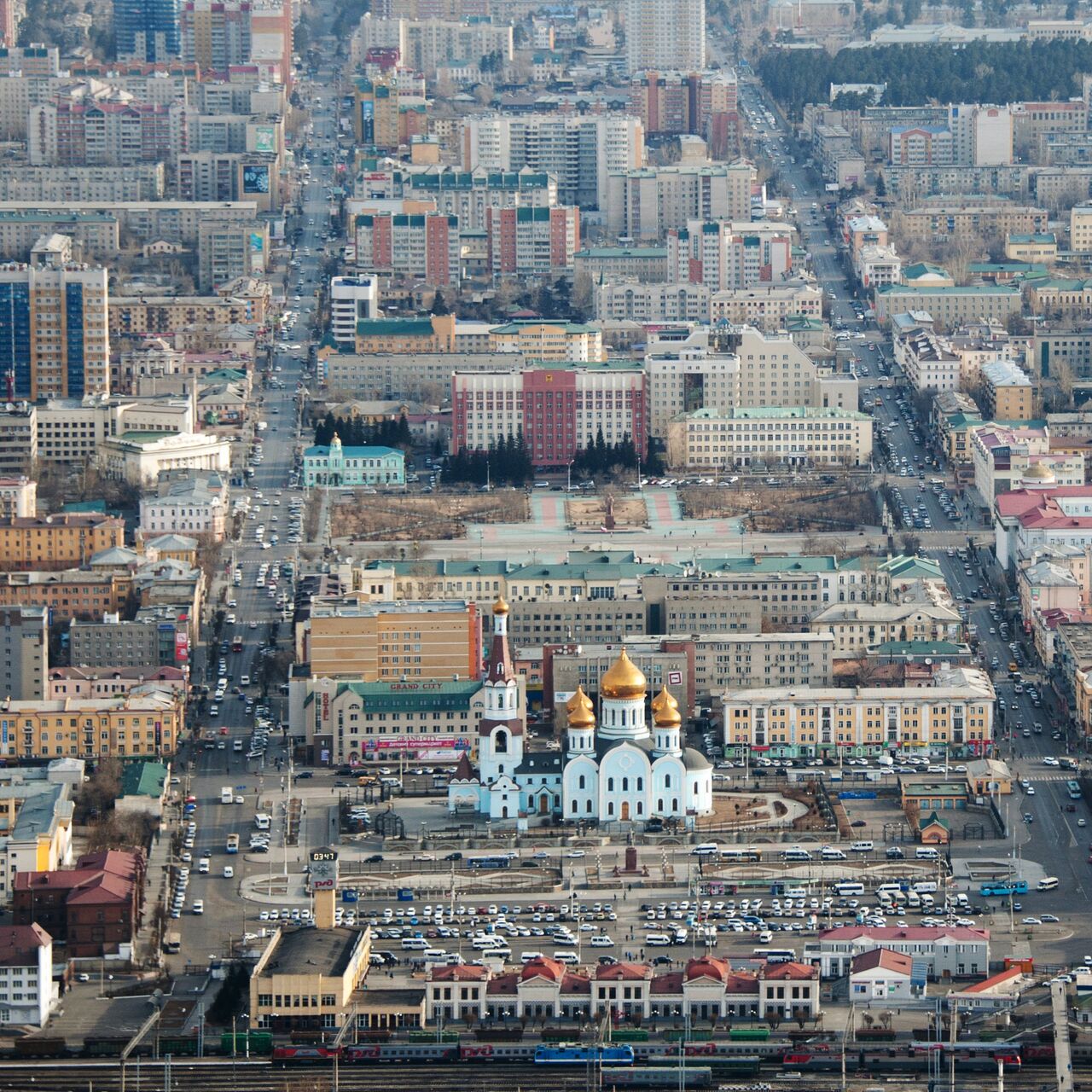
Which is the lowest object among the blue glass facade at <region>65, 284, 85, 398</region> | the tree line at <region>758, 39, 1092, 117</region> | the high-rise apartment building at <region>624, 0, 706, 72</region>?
the blue glass facade at <region>65, 284, 85, 398</region>

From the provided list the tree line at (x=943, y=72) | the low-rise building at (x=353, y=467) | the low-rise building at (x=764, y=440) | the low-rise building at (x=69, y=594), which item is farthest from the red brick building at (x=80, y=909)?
the tree line at (x=943, y=72)

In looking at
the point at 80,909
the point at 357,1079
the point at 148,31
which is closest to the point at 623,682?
the point at 80,909

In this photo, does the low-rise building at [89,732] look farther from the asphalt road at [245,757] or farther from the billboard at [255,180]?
the billboard at [255,180]

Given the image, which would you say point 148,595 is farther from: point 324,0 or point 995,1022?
point 324,0

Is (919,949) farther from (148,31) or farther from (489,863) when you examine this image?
(148,31)

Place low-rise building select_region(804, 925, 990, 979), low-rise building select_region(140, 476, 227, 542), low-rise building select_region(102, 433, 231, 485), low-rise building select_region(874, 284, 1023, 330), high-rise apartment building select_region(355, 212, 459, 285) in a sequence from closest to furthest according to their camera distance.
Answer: low-rise building select_region(804, 925, 990, 979) < low-rise building select_region(140, 476, 227, 542) < low-rise building select_region(102, 433, 231, 485) < low-rise building select_region(874, 284, 1023, 330) < high-rise apartment building select_region(355, 212, 459, 285)

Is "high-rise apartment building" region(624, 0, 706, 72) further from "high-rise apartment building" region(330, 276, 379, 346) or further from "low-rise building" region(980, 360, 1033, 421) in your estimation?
"low-rise building" region(980, 360, 1033, 421)

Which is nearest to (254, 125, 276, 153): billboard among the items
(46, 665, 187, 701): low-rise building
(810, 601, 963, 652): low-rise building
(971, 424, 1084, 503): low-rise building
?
(971, 424, 1084, 503): low-rise building
